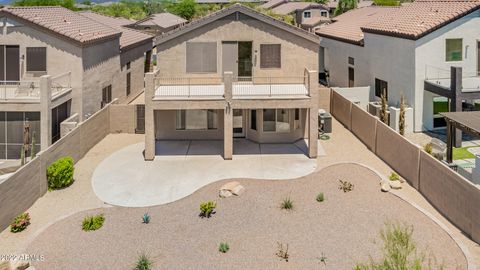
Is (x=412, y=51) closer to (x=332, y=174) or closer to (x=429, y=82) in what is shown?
(x=429, y=82)

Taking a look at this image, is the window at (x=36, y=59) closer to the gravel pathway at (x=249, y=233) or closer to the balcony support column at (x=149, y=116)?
the balcony support column at (x=149, y=116)

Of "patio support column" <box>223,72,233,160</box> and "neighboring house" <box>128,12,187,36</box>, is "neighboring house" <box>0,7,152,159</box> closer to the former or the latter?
"patio support column" <box>223,72,233,160</box>

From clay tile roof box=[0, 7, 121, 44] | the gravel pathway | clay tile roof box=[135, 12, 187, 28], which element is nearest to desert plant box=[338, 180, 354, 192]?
the gravel pathway

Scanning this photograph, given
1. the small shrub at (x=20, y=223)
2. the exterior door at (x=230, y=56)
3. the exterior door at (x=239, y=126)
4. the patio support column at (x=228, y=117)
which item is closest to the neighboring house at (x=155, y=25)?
the exterior door at (x=230, y=56)

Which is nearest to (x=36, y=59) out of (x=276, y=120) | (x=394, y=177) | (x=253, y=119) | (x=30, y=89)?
(x=30, y=89)

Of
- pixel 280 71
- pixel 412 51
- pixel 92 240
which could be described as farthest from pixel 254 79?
pixel 92 240

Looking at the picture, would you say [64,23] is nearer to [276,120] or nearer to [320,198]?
[276,120]
